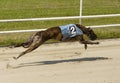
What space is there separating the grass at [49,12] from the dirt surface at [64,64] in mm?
1306

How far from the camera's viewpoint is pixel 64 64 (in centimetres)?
845

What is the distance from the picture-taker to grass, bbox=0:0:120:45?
1183 centimetres

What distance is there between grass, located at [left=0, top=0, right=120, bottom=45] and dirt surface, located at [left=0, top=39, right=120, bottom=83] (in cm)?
131

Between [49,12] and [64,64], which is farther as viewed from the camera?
[49,12]

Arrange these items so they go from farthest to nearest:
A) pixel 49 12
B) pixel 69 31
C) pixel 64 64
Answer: pixel 49 12
pixel 64 64
pixel 69 31

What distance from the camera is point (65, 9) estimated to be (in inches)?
694

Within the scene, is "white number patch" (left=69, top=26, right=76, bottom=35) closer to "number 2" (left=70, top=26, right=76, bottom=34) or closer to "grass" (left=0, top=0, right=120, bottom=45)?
"number 2" (left=70, top=26, right=76, bottom=34)

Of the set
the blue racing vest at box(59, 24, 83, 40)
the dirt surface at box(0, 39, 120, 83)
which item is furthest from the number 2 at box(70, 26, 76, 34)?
the dirt surface at box(0, 39, 120, 83)

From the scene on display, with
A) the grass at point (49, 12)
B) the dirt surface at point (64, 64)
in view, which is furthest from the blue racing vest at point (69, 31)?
the grass at point (49, 12)

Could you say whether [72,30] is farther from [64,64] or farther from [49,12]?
[49,12]

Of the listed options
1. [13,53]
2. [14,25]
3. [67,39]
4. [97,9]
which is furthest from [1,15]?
[67,39]

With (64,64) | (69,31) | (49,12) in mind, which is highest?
(69,31)

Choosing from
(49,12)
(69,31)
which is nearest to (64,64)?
(69,31)

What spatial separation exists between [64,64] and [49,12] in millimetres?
8236
